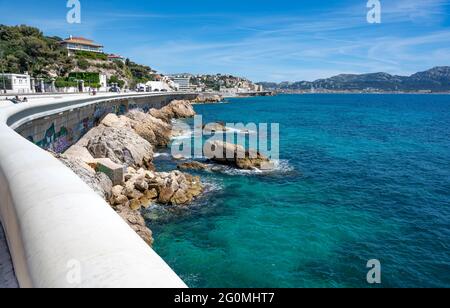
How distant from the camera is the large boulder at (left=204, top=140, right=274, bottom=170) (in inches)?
1160

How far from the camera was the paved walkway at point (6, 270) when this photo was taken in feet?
14.3

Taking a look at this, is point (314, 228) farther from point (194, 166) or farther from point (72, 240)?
point (72, 240)

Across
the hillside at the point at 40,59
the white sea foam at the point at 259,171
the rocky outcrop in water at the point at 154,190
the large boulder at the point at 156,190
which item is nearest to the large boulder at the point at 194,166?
the white sea foam at the point at 259,171

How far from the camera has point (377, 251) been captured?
15.5 metres

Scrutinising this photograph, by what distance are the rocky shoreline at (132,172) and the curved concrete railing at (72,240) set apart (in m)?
11.0

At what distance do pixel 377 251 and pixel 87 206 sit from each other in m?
14.9

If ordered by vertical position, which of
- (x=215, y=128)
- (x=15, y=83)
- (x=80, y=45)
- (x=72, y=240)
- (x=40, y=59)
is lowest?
(x=215, y=128)

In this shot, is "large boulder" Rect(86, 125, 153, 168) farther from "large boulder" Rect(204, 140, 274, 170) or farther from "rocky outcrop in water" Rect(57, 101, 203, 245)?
"large boulder" Rect(204, 140, 274, 170)

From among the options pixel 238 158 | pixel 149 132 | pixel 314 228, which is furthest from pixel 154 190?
pixel 149 132

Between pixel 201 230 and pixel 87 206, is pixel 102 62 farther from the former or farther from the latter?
pixel 87 206

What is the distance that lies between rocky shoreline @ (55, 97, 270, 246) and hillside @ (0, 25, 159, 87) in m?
48.6

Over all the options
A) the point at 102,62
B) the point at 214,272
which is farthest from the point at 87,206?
Answer: the point at 102,62

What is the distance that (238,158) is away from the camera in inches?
1172

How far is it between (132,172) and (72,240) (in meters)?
21.2
